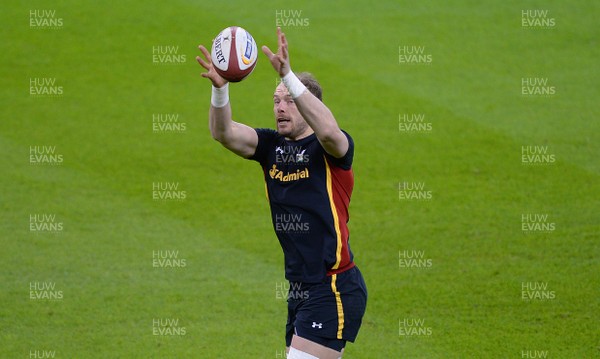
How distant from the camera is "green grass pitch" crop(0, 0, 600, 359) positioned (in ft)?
30.9

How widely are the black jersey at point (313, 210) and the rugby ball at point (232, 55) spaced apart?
699 mm

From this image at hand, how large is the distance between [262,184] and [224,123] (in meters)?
6.92

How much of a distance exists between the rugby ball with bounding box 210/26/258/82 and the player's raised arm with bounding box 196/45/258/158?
0.08 meters

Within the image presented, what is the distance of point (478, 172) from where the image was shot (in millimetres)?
13555

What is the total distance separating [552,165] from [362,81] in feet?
15.2

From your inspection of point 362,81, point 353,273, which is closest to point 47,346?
point 353,273

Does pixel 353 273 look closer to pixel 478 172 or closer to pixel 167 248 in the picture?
pixel 167 248

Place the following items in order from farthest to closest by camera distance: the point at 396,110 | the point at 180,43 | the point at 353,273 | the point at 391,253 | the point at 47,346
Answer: the point at 180,43 → the point at 396,110 → the point at 391,253 → the point at 47,346 → the point at 353,273
